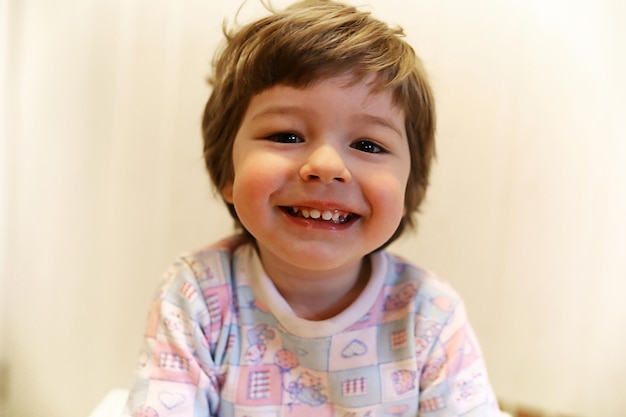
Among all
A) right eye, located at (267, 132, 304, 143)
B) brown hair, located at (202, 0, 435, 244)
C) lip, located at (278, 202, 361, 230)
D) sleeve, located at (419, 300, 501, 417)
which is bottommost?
sleeve, located at (419, 300, 501, 417)

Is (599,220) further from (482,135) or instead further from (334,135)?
(334,135)

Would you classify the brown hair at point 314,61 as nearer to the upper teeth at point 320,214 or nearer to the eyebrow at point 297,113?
the eyebrow at point 297,113

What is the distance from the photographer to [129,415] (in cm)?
67

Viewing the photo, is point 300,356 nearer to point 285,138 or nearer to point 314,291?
point 314,291

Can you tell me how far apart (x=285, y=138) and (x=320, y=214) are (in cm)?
10

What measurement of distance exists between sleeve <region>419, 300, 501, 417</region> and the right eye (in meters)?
0.31

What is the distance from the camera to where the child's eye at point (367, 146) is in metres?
0.67

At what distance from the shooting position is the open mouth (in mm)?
661

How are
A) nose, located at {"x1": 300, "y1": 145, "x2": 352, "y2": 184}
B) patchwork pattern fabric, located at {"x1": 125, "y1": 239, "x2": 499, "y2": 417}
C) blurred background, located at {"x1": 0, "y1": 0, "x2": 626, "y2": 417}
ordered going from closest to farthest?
nose, located at {"x1": 300, "y1": 145, "x2": 352, "y2": 184} → patchwork pattern fabric, located at {"x1": 125, "y1": 239, "x2": 499, "y2": 417} → blurred background, located at {"x1": 0, "y1": 0, "x2": 626, "y2": 417}

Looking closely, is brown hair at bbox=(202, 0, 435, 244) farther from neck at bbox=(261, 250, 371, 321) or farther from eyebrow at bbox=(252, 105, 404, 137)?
neck at bbox=(261, 250, 371, 321)

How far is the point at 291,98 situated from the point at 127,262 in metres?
0.56

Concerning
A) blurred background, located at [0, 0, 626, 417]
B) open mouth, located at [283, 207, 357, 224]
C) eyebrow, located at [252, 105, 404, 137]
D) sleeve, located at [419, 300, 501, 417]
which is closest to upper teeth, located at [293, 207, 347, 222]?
open mouth, located at [283, 207, 357, 224]

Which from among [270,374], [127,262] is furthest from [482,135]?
[127,262]

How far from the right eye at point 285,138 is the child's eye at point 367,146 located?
63 millimetres
